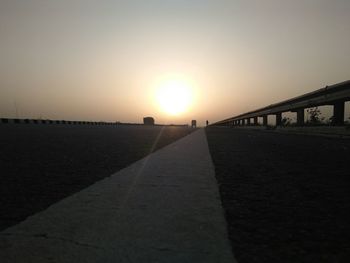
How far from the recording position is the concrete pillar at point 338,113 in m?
12.5

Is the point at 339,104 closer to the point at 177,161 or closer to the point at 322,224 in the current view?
the point at 177,161

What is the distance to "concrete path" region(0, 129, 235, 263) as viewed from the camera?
2.80 m

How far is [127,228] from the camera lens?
335cm

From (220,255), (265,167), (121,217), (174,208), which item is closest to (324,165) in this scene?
(265,167)

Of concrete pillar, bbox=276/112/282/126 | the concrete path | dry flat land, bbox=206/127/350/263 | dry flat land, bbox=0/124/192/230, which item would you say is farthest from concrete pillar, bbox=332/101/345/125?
concrete pillar, bbox=276/112/282/126

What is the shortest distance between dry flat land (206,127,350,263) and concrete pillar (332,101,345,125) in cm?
554

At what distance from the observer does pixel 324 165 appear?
703 cm

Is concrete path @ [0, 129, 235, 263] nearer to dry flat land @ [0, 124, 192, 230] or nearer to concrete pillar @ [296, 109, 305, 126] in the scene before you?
dry flat land @ [0, 124, 192, 230]

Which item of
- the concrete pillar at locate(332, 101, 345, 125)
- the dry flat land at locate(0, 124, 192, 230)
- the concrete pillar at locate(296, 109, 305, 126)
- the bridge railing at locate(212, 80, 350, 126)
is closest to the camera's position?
the dry flat land at locate(0, 124, 192, 230)

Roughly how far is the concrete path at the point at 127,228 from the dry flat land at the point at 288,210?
151 mm

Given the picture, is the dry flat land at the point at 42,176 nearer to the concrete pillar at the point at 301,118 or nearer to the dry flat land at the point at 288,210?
the dry flat land at the point at 288,210

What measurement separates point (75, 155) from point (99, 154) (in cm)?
51

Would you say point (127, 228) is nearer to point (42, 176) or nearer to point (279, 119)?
point (42, 176)

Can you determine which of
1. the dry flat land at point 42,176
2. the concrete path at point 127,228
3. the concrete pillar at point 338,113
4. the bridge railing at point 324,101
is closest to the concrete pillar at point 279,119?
the bridge railing at point 324,101
